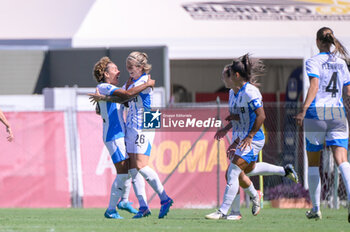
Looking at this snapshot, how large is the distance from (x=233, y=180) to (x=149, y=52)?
9.50 m

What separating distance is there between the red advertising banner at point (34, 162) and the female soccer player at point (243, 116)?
20.6ft

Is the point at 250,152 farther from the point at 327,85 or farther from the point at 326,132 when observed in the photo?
the point at 327,85

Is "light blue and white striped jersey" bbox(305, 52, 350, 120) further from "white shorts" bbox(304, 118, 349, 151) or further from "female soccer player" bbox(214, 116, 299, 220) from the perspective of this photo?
"female soccer player" bbox(214, 116, 299, 220)

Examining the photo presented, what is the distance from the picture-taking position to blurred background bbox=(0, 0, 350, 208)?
1508 centimetres

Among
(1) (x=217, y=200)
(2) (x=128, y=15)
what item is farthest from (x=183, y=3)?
(1) (x=217, y=200)

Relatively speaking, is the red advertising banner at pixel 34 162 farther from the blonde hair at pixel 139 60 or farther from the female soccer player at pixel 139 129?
the blonde hair at pixel 139 60

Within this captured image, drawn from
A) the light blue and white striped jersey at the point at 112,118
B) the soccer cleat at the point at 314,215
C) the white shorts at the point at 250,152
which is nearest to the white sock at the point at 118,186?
the light blue and white striped jersey at the point at 112,118

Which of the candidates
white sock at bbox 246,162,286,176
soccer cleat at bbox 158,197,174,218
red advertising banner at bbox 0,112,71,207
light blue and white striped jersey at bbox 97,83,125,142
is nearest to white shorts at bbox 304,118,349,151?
white sock at bbox 246,162,286,176

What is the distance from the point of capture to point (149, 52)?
18.1m

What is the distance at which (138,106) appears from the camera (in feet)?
30.8

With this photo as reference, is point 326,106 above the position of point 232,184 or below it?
above

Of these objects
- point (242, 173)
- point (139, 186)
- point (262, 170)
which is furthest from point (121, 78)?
point (242, 173)

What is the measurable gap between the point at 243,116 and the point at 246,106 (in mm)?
126

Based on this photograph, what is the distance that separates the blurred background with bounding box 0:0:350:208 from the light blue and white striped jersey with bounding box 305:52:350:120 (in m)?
6.04
